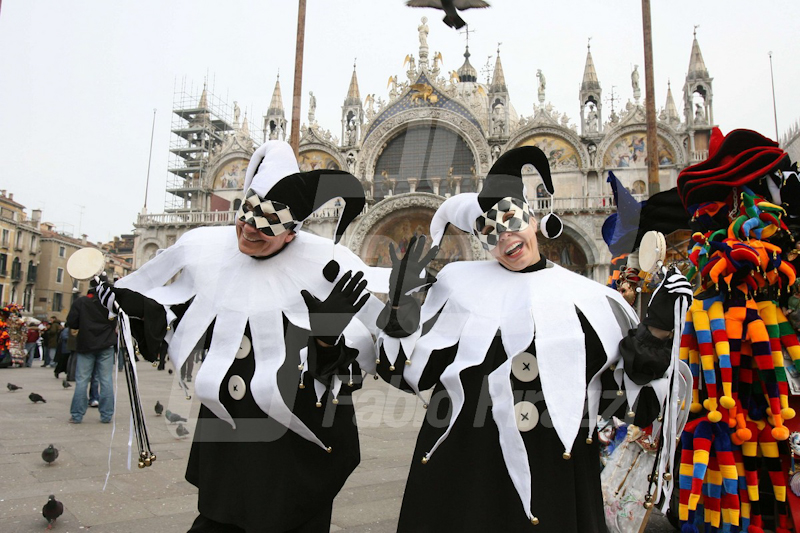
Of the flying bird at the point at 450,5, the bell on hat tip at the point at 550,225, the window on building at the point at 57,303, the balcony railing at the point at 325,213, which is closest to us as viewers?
the bell on hat tip at the point at 550,225

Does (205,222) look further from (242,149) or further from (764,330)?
(764,330)

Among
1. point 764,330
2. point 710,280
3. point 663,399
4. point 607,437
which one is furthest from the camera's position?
point 607,437

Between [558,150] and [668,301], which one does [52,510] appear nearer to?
[668,301]

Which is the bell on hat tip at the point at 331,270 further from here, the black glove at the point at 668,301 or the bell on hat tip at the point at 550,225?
A: the black glove at the point at 668,301

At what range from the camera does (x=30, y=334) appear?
17.0 metres

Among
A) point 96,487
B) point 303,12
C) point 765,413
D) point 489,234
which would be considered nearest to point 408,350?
point 489,234

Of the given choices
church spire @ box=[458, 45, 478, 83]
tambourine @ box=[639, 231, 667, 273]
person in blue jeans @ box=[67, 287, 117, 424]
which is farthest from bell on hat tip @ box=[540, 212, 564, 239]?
church spire @ box=[458, 45, 478, 83]

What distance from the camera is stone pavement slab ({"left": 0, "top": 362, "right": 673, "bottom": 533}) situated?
382 cm

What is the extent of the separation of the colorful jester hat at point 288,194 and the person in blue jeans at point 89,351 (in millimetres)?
4991

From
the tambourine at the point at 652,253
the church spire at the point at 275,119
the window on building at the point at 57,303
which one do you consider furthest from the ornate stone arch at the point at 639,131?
the window on building at the point at 57,303

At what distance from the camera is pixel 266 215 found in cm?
274

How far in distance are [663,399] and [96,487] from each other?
4.08m

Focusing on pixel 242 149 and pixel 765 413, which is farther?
pixel 242 149

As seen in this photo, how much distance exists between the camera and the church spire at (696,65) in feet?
80.9
